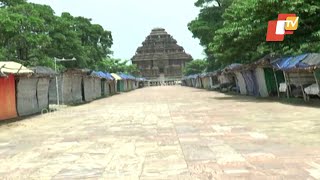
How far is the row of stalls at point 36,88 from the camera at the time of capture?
18.2 meters

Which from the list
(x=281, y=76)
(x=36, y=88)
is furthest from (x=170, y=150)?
(x=281, y=76)

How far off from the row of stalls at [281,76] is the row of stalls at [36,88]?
1146 centimetres

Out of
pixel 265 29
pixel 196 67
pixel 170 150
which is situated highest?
pixel 265 29

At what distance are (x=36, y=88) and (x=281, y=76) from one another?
1314 cm

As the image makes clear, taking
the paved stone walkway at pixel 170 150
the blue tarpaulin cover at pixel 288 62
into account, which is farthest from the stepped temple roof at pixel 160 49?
the paved stone walkway at pixel 170 150

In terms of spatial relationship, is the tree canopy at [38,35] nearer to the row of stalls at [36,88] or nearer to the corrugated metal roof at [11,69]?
the row of stalls at [36,88]

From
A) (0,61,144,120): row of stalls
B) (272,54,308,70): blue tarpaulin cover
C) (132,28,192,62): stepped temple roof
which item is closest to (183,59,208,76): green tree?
(132,28,192,62): stepped temple roof

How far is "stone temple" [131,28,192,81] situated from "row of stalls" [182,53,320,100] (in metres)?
75.2

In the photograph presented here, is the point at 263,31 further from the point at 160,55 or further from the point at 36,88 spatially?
the point at 160,55

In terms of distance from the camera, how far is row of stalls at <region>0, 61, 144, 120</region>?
59.8 feet

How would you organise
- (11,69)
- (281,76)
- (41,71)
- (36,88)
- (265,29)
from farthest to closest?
(281,76)
(265,29)
(36,88)
(41,71)
(11,69)

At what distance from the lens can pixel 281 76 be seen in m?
24.7

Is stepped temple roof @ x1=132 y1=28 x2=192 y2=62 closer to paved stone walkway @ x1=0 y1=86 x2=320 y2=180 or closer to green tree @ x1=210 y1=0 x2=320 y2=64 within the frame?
green tree @ x1=210 y1=0 x2=320 y2=64

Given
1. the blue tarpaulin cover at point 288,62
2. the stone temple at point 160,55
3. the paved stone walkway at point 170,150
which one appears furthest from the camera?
the stone temple at point 160,55
